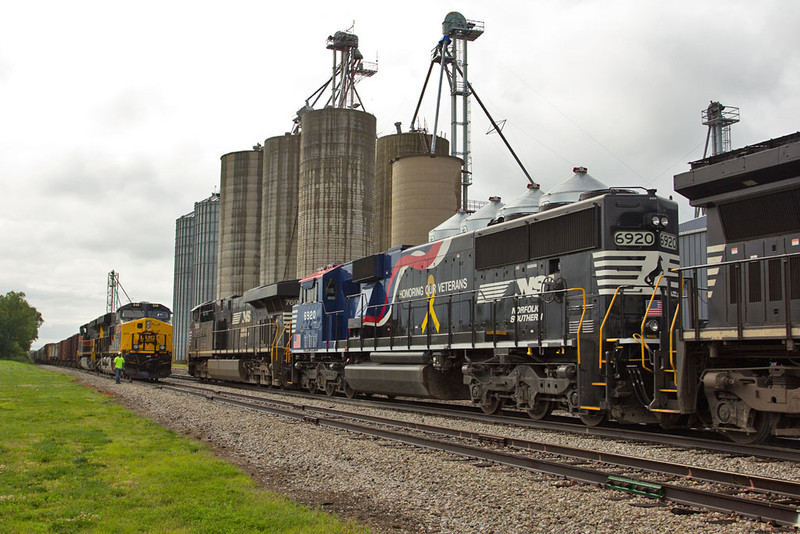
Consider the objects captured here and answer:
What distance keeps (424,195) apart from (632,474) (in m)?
31.2

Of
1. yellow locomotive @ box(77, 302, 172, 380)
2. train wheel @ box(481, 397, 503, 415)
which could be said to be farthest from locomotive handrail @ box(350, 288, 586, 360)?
yellow locomotive @ box(77, 302, 172, 380)

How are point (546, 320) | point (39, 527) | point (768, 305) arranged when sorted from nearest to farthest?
point (39, 527) → point (768, 305) → point (546, 320)

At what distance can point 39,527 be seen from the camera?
5.02 m

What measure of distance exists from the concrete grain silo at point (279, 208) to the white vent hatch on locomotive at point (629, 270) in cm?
3430

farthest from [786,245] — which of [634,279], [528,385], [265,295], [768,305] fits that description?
[265,295]

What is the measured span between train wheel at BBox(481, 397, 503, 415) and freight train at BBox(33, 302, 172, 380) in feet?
65.6

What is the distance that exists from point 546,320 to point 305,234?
2875 cm

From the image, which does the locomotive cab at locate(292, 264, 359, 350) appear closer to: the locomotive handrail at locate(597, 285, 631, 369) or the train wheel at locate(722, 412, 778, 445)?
the locomotive handrail at locate(597, 285, 631, 369)

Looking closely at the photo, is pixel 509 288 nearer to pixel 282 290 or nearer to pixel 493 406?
pixel 493 406

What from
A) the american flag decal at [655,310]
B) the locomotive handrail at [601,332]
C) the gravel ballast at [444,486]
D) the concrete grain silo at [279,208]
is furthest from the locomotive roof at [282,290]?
the concrete grain silo at [279,208]

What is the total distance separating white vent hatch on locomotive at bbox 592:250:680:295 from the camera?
1002 cm

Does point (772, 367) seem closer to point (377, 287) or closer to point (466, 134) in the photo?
point (377, 287)

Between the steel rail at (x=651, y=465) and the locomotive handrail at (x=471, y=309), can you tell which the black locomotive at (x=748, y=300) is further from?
the locomotive handrail at (x=471, y=309)

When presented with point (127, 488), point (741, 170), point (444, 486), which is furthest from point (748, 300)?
point (127, 488)
